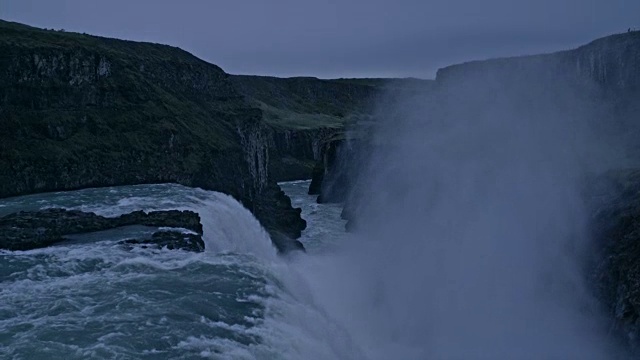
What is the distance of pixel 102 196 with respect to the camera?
2666 cm

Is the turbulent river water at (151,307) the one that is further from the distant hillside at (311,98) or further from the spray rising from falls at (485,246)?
the distant hillside at (311,98)

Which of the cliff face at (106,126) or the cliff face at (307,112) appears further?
the cliff face at (307,112)

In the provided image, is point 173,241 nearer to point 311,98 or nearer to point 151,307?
point 151,307

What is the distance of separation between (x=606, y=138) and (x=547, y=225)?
9562 mm

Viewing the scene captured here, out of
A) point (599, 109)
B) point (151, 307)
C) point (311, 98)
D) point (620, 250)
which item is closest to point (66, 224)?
point (151, 307)

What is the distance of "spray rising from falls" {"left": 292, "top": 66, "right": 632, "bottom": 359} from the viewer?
781 inches

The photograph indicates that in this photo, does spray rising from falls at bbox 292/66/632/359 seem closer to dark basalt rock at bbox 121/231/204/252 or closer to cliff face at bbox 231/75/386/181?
dark basalt rock at bbox 121/231/204/252

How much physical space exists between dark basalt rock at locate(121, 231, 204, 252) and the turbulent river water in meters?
0.46

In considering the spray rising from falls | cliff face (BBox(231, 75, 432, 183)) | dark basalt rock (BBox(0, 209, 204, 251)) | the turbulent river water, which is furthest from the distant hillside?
the turbulent river water

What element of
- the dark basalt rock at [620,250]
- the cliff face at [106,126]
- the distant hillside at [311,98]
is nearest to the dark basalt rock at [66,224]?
the cliff face at [106,126]

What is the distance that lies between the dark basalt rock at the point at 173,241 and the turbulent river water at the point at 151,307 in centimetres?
46

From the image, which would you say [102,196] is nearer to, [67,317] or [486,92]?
[67,317]

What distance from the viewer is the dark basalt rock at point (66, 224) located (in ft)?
58.8

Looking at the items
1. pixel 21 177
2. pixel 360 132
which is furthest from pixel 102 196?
pixel 360 132
